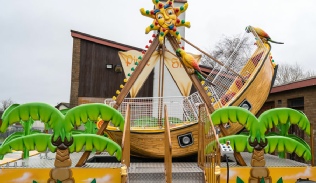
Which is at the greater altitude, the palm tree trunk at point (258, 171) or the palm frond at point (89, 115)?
the palm frond at point (89, 115)

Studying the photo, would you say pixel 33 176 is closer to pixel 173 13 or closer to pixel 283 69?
pixel 173 13

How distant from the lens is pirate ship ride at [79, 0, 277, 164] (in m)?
8.02

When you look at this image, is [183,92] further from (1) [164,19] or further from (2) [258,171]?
(2) [258,171]

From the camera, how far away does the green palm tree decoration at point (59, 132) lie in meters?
6.63

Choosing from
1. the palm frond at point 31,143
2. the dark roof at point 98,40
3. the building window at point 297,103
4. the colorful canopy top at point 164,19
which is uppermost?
the dark roof at point 98,40

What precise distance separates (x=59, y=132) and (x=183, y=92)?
4.06 meters

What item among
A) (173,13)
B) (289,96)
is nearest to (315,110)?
(289,96)

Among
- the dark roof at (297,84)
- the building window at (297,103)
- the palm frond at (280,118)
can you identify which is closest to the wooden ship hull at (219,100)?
the palm frond at (280,118)

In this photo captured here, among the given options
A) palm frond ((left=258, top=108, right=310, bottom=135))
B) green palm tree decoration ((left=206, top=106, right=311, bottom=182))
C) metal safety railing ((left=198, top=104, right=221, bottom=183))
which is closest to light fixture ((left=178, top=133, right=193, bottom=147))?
metal safety railing ((left=198, top=104, right=221, bottom=183))

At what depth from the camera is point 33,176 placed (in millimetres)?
6594

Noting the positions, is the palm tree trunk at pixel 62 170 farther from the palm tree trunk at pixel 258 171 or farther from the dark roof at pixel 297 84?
the dark roof at pixel 297 84

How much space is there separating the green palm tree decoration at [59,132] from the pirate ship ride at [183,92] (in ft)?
1.88

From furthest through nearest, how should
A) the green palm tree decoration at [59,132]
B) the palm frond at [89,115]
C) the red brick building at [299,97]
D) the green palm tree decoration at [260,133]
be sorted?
1. the red brick building at [299,97]
2. the green palm tree decoration at [260,133]
3. the palm frond at [89,115]
4. the green palm tree decoration at [59,132]

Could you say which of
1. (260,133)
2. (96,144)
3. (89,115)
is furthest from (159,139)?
(260,133)
